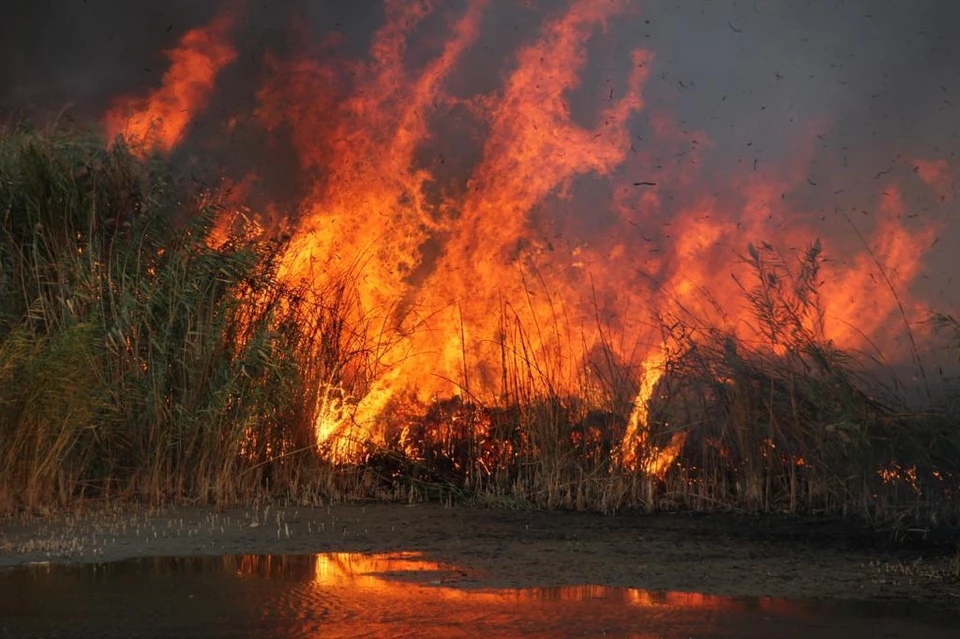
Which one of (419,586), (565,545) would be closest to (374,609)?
(419,586)

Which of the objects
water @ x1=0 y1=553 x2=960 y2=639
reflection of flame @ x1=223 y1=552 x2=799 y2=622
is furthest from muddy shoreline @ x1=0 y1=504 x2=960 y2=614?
water @ x1=0 y1=553 x2=960 y2=639

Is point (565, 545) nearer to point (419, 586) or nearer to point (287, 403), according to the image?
point (419, 586)

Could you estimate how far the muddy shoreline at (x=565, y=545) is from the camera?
19.3 ft

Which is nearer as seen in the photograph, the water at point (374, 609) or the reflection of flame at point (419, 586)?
the water at point (374, 609)

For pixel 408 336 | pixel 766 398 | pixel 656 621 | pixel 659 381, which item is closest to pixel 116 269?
pixel 408 336

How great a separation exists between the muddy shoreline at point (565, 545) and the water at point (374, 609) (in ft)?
1.06

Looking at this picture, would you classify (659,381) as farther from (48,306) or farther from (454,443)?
(48,306)

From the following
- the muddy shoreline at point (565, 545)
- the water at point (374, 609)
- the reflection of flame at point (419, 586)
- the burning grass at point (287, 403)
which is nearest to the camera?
the water at point (374, 609)

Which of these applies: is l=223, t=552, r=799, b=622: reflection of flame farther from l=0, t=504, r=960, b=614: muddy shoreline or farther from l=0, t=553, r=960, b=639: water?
l=0, t=504, r=960, b=614: muddy shoreline

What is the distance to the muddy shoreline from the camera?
589cm

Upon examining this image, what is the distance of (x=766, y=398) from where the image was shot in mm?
9266

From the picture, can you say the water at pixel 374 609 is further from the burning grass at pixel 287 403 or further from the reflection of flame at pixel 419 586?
the burning grass at pixel 287 403

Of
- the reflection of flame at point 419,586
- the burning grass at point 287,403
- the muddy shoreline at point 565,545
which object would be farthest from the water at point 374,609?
the burning grass at point 287,403

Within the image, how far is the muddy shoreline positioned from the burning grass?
59 centimetres
